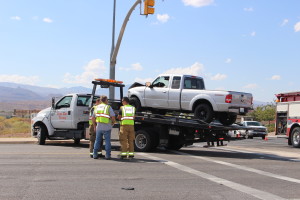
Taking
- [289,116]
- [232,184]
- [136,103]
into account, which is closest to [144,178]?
[232,184]

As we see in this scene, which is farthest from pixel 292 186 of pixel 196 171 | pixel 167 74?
pixel 167 74

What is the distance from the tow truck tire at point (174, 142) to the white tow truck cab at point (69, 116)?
2.35 meters

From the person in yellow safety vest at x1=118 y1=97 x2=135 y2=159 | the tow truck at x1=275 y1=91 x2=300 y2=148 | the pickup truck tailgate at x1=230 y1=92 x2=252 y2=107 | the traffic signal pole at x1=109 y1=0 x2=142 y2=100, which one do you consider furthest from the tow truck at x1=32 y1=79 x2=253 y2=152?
the tow truck at x1=275 y1=91 x2=300 y2=148

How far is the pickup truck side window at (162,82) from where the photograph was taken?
15.5 m

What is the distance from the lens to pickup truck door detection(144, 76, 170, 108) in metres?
15.4

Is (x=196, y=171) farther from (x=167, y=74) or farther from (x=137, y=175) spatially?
(x=167, y=74)

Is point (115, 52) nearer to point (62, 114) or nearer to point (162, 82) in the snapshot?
point (62, 114)

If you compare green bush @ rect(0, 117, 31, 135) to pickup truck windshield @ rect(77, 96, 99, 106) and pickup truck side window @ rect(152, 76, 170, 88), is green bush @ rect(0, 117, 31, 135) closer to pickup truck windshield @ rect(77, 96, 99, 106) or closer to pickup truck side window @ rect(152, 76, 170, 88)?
pickup truck windshield @ rect(77, 96, 99, 106)

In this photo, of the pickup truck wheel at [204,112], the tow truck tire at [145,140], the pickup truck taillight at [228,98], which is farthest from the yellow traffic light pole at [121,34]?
the pickup truck taillight at [228,98]

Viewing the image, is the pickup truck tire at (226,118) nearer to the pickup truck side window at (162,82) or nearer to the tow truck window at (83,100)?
the pickup truck side window at (162,82)

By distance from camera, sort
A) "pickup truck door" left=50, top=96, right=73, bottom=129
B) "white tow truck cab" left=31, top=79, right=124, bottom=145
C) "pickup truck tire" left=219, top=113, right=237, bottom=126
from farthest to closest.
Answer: "pickup truck door" left=50, top=96, right=73, bottom=129 → "white tow truck cab" left=31, top=79, right=124, bottom=145 → "pickup truck tire" left=219, top=113, right=237, bottom=126

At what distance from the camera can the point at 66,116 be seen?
17.3 metres

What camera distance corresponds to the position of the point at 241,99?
14.5 meters

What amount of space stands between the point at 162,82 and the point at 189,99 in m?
1.35
